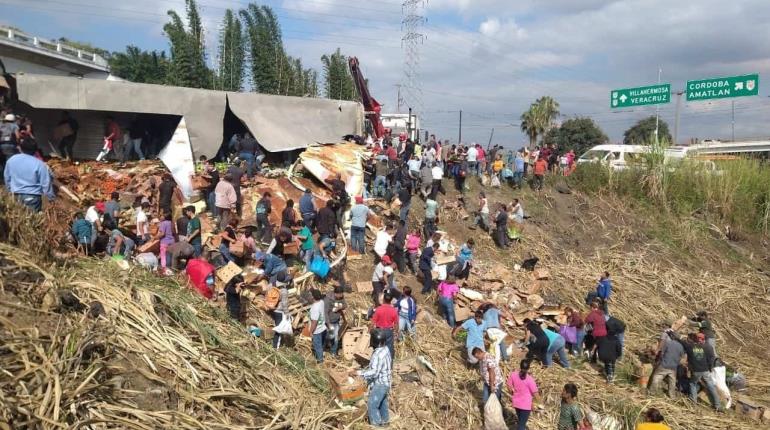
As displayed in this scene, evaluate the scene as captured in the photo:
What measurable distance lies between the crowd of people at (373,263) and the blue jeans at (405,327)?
0.02 meters

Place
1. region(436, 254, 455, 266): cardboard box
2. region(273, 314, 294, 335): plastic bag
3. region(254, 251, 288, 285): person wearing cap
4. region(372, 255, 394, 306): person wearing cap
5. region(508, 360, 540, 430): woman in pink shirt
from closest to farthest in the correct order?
region(508, 360, 540, 430): woman in pink shirt
region(273, 314, 294, 335): plastic bag
region(254, 251, 288, 285): person wearing cap
region(372, 255, 394, 306): person wearing cap
region(436, 254, 455, 266): cardboard box

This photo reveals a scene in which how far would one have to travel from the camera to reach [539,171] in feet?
62.4

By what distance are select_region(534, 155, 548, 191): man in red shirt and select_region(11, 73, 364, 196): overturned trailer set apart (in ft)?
26.6

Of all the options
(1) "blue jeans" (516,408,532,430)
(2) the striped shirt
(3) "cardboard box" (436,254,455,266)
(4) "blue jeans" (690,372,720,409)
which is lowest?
(4) "blue jeans" (690,372,720,409)

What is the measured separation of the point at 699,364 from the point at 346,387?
6593 millimetres

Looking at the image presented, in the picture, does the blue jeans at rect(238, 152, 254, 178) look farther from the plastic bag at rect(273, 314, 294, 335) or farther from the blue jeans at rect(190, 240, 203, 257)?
the plastic bag at rect(273, 314, 294, 335)

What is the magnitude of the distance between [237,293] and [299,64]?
3156 centimetres

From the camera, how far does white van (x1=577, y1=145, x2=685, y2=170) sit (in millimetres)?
20344

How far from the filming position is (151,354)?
4953 millimetres

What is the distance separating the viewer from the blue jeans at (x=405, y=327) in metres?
10.1

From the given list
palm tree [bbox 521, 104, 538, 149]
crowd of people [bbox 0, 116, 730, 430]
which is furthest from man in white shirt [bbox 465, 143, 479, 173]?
palm tree [bbox 521, 104, 538, 149]

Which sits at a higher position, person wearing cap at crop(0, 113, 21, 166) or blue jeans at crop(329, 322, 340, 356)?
person wearing cap at crop(0, 113, 21, 166)

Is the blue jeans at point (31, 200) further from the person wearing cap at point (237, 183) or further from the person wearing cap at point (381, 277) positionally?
the person wearing cap at point (381, 277)

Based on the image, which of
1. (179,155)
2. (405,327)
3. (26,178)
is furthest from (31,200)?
(179,155)
